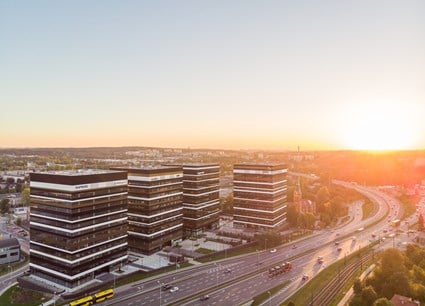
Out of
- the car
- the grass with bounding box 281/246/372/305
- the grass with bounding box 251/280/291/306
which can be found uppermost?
the car

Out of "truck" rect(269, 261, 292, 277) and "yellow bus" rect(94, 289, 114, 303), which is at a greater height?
"yellow bus" rect(94, 289, 114, 303)

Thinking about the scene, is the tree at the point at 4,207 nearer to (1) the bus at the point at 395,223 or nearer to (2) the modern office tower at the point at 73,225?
(2) the modern office tower at the point at 73,225

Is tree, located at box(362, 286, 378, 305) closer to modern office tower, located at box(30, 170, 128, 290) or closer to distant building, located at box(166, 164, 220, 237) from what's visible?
modern office tower, located at box(30, 170, 128, 290)

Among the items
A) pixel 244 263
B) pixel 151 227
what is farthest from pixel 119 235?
pixel 244 263

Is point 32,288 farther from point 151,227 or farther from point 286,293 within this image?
point 286,293

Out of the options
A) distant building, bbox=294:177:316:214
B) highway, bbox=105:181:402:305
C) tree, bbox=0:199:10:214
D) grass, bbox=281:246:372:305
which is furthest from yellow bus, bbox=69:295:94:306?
tree, bbox=0:199:10:214
